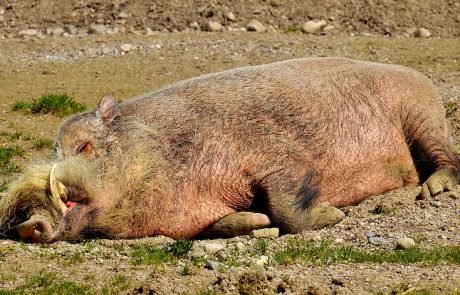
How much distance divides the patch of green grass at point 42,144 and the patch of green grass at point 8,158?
0.19 meters

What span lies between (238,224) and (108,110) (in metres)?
1.45

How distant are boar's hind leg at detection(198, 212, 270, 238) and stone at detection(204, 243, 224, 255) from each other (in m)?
0.52

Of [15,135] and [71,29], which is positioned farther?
[71,29]

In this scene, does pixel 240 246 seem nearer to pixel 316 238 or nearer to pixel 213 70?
pixel 316 238

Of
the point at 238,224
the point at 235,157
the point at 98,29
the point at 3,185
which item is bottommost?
the point at 98,29

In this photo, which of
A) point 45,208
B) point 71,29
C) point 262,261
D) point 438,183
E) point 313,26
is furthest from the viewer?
point 71,29

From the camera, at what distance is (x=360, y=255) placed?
6469mm

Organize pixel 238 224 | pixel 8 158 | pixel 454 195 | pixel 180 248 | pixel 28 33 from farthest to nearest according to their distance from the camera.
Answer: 1. pixel 28 33
2. pixel 8 158
3. pixel 454 195
4. pixel 238 224
5. pixel 180 248

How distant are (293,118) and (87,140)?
174 cm

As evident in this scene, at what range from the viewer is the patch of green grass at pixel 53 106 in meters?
12.1

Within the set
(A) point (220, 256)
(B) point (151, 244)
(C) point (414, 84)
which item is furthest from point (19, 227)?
(C) point (414, 84)

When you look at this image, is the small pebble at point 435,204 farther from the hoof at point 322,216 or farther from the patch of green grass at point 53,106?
the patch of green grass at point 53,106

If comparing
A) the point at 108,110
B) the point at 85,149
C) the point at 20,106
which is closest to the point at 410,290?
the point at 85,149

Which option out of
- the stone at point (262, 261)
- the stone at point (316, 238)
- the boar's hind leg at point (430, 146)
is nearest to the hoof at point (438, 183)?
the boar's hind leg at point (430, 146)
